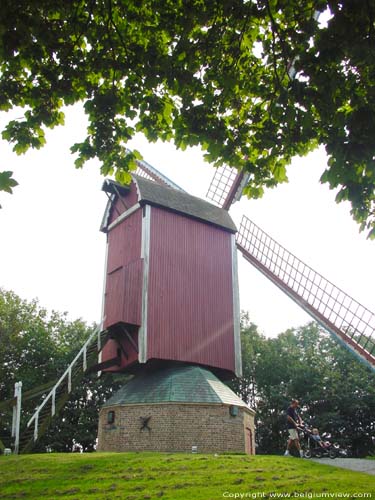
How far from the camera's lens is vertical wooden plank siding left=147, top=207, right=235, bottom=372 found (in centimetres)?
1825

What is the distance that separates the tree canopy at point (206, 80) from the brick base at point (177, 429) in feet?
32.9

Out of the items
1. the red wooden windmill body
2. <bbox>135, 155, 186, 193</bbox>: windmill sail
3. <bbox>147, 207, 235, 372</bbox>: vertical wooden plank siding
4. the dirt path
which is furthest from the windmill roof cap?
the dirt path

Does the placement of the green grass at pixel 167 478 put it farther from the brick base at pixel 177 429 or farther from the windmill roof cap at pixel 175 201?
the windmill roof cap at pixel 175 201

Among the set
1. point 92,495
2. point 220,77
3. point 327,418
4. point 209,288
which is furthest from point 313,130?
point 327,418

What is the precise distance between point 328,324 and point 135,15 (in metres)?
14.6

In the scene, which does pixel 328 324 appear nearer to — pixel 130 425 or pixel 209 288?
pixel 209 288

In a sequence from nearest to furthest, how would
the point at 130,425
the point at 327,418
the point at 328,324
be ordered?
the point at 130,425, the point at 328,324, the point at 327,418

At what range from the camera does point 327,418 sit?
3266cm

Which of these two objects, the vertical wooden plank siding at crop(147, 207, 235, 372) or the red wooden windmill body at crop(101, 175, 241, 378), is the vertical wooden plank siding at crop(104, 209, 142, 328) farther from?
the vertical wooden plank siding at crop(147, 207, 235, 372)

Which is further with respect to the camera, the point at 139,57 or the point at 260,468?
the point at 260,468

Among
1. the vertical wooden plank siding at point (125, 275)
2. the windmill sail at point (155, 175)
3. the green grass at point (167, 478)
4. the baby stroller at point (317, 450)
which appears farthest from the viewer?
the windmill sail at point (155, 175)

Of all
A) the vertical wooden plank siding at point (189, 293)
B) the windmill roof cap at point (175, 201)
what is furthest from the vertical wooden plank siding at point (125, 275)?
the windmill roof cap at point (175, 201)

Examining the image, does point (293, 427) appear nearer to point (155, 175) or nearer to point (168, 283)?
point (168, 283)

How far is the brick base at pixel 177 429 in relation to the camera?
16.1 metres
